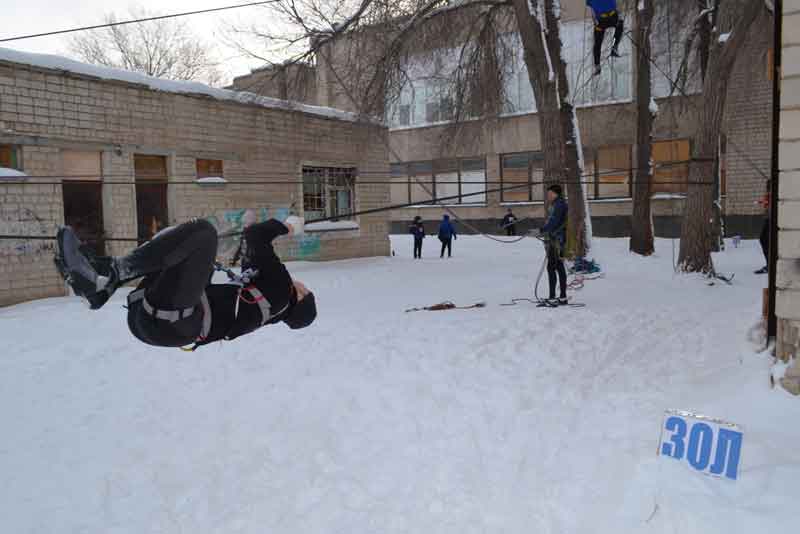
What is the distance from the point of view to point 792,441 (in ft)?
14.9

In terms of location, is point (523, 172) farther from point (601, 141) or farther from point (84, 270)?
point (84, 270)

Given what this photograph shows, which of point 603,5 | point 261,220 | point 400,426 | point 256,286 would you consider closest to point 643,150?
point 603,5

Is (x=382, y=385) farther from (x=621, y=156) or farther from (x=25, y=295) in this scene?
(x=621, y=156)

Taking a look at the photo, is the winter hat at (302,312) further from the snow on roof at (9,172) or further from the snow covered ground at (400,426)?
the snow on roof at (9,172)

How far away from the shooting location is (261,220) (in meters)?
15.5

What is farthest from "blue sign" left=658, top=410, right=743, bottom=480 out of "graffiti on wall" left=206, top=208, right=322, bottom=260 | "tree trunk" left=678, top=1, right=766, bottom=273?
"graffiti on wall" left=206, top=208, right=322, bottom=260

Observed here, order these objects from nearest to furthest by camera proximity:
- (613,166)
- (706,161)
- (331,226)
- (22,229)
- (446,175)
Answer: (22,229) → (706,161) → (331,226) → (613,166) → (446,175)

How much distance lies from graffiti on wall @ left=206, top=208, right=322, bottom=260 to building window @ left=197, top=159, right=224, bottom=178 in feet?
3.13

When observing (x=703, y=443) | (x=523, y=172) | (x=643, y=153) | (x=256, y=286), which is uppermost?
(x=523, y=172)

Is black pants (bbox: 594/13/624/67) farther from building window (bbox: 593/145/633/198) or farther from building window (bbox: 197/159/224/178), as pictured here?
building window (bbox: 593/145/633/198)

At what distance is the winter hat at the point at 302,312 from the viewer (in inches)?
185

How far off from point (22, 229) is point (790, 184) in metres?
12.1

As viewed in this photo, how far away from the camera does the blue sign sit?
4.11 meters

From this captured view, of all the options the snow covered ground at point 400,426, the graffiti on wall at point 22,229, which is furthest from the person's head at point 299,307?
the graffiti on wall at point 22,229
